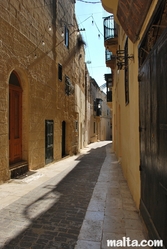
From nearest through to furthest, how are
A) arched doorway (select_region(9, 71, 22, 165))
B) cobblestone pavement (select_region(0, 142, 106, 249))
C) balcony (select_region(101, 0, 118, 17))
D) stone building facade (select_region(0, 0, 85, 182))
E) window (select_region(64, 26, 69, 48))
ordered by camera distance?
cobblestone pavement (select_region(0, 142, 106, 249))
balcony (select_region(101, 0, 118, 17))
stone building facade (select_region(0, 0, 85, 182))
arched doorway (select_region(9, 71, 22, 165))
window (select_region(64, 26, 69, 48))

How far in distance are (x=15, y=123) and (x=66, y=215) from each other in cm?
407

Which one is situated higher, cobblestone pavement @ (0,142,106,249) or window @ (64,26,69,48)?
window @ (64,26,69,48)

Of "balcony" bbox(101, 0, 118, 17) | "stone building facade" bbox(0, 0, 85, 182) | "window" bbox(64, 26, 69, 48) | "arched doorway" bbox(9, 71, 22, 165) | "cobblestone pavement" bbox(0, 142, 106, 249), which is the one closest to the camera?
"cobblestone pavement" bbox(0, 142, 106, 249)

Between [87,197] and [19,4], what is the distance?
634cm

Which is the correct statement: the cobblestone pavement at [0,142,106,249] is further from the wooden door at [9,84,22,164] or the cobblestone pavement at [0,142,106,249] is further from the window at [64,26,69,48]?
the window at [64,26,69,48]

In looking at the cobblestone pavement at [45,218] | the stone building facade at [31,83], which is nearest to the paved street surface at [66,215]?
the cobblestone pavement at [45,218]

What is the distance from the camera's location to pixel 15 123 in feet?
20.9

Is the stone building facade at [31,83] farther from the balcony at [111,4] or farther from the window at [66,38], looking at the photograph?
the balcony at [111,4]

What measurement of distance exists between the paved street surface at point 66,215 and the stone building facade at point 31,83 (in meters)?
1.48

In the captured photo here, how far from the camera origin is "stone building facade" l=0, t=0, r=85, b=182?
5363 mm

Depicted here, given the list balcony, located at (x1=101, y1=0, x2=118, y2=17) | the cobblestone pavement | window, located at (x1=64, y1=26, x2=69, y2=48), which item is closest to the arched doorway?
the cobblestone pavement

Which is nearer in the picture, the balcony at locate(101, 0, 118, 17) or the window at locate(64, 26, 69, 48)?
the balcony at locate(101, 0, 118, 17)

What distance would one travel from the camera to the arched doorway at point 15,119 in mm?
6078

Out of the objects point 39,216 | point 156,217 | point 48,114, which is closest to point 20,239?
point 39,216
